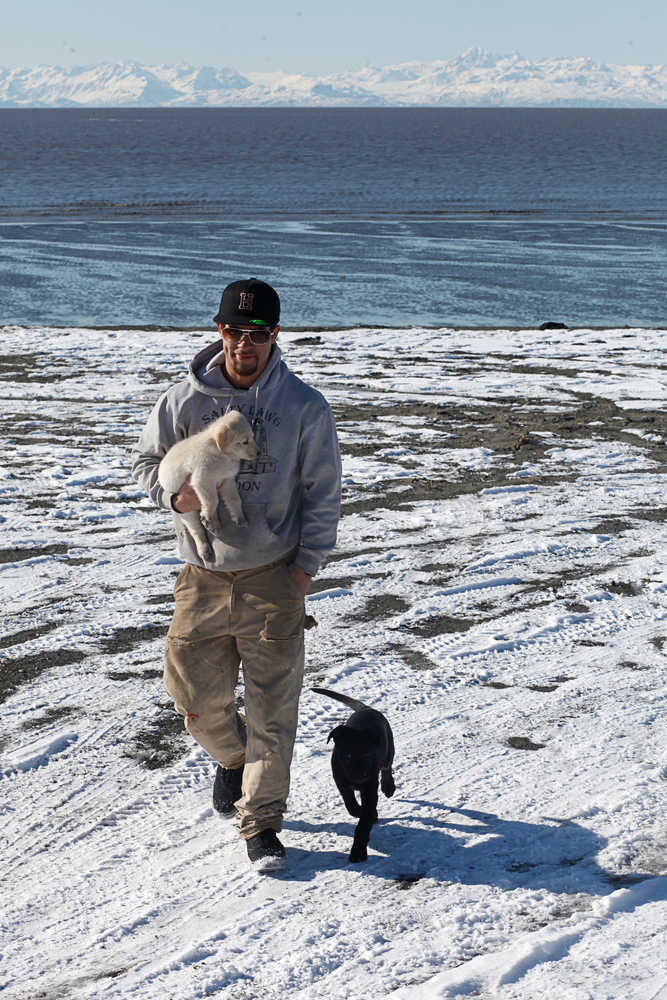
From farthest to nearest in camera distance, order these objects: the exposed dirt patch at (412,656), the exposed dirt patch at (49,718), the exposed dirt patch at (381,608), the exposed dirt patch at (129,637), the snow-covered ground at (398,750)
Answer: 1. the exposed dirt patch at (381,608)
2. the exposed dirt patch at (129,637)
3. the exposed dirt patch at (412,656)
4. the exposed dirt patch at (49,718)
5. the snow-covered ground at (398,750)

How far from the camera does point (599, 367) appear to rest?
13.6 metres

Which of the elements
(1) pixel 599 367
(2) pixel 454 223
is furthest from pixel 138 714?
(2) pixel 454 223

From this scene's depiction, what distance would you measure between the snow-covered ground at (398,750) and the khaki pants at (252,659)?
0.32 meters

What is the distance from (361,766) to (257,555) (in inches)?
32.3

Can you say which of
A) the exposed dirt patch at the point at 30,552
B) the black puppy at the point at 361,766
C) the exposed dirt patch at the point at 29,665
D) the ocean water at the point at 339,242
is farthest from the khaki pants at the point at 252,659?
the ocean water at the point at 339,242

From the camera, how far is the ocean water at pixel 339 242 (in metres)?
20.6

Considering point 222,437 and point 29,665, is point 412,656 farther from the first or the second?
point 222,437

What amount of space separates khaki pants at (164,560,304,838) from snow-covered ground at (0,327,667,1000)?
322 millimetres

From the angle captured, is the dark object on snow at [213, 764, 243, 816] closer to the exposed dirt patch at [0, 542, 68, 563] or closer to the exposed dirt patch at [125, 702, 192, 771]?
the exposed dirt patch at [125, 702, 192, 771]

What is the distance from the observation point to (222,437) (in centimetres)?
327

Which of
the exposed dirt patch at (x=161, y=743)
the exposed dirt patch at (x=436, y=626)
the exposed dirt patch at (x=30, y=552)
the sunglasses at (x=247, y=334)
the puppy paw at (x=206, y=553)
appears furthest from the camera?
the exposed dirt patch at (x=30, y=552)

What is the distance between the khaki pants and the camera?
3580 mm

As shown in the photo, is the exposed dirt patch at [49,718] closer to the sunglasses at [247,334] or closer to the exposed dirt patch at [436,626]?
the exposed dirt patch at [436,626]

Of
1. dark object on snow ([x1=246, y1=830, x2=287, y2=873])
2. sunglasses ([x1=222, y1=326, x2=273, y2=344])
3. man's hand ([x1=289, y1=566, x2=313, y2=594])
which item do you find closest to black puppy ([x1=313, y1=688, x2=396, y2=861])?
dark object on snow ([x1=246, y1=830, x2=287, y2=873])
